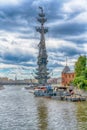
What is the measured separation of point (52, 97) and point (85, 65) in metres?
48.6

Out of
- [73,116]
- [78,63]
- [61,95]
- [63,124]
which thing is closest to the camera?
[63,124]

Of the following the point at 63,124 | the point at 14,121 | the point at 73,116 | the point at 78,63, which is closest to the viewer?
the point at 63,124

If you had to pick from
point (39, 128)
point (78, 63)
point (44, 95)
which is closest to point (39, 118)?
point (39, 128)

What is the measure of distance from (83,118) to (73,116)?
3.60m

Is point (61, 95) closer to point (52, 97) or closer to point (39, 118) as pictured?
point (52, 97)

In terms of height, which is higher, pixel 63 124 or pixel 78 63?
pixel 78 63

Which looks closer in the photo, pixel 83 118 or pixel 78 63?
pixel 83 118

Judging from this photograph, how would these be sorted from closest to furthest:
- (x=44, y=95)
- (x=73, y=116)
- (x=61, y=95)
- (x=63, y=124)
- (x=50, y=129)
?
1. (x=50, y=129)
2. (x=63, y=124)
3. (x=73, y=116)
4. (x=61, y=95)
5. (x=44, y=95)

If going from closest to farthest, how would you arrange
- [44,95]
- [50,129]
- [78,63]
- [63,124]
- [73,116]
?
[50,129], [63,124], [73,116], [44,95], [78,63]

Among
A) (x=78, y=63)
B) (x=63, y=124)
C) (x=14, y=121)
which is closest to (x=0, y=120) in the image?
(x=14, y=121)

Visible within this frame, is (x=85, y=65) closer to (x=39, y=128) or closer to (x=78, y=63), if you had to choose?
(x=78, y=63)

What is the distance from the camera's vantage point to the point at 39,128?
181 feet

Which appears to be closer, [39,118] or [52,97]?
[39,118]

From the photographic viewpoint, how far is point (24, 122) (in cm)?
6166
